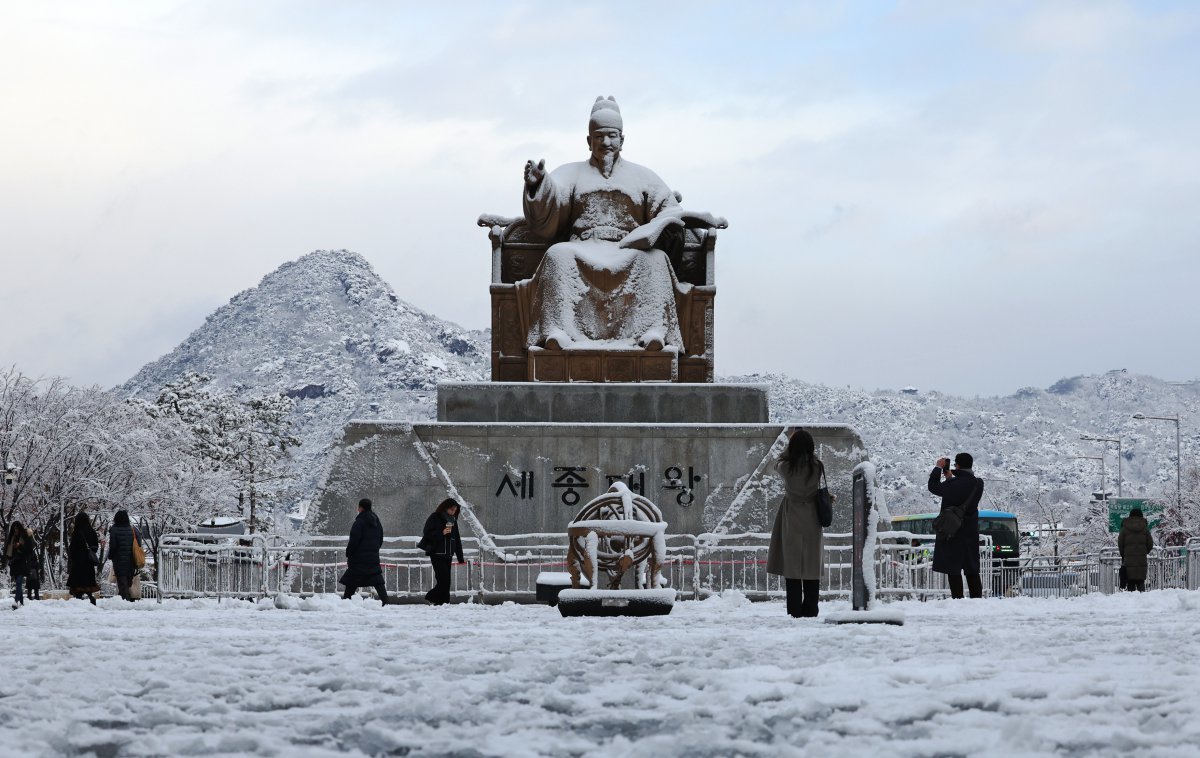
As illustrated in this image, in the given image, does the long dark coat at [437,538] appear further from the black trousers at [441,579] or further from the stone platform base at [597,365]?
the stone platform base at [597,365]

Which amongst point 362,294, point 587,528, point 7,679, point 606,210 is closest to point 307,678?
point 7,679

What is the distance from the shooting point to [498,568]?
14570 mm

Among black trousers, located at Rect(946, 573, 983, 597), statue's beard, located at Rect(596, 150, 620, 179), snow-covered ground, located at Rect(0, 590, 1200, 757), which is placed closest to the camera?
snow-covered ground, located at Rect(0, 590, 1200, 757)

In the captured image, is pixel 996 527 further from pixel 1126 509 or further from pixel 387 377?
pixel 387 377

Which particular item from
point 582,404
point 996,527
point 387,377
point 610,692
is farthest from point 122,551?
point 387,377

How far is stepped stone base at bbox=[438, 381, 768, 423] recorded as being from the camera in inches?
613

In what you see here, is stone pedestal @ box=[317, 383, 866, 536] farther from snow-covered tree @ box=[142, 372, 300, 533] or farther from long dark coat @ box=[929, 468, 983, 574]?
snow-covered tree @ box=[142, 372, 300, 533]

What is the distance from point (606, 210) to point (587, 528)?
276 inches

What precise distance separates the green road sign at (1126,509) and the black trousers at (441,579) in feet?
109

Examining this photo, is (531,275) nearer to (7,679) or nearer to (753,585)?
(753,585)

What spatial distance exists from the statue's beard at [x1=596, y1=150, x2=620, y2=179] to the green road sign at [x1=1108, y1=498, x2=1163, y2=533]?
96.8ft

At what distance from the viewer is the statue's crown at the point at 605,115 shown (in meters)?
17.0

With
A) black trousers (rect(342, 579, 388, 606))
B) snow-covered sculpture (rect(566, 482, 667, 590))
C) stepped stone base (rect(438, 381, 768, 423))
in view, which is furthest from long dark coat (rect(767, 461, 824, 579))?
stepped stone base (rect(438, 381, 768, 423))

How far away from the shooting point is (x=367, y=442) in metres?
15.1
